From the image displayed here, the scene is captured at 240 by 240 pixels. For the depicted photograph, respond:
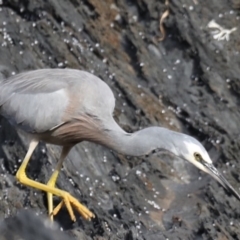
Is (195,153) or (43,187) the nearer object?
(195,153)

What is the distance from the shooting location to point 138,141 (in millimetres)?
6504

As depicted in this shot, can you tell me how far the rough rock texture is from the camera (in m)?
7.00

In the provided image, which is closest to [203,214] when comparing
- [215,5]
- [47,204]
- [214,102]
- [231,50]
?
[47,204]

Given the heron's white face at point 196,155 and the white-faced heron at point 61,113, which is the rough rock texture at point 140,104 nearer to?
the white-faced heron at point 61,113

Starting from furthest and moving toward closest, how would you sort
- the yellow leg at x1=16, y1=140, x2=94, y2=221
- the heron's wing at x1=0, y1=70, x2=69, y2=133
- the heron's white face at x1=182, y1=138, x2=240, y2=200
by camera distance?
1. the heron's wing at x1=0, y1=70, x2=69, y2=133
2. the yellow leg at x1=16, y1=140, x2=94, y2=221
3. the heron's white face at x1=182, y1=138, x2=240, y2=200

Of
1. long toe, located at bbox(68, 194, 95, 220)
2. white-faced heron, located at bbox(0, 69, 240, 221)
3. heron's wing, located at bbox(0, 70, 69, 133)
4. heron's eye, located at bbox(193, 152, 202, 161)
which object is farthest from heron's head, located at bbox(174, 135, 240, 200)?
heron's wing, located at bbox(0, 70, 69, 133)

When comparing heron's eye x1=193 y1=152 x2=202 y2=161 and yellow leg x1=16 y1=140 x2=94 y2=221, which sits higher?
heron's eye x1=193 y1=152 x2=202 y2=161

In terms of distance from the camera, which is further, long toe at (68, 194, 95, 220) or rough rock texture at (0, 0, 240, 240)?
rough rock texture at (0, 0, 240, 240)

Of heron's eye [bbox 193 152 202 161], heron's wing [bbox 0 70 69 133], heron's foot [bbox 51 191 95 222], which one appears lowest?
heron's foot [bbox 51 191 95 222]

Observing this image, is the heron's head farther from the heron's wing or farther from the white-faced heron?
the heron's wing

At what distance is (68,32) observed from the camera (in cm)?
→ 892

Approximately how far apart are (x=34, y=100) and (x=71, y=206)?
92cm

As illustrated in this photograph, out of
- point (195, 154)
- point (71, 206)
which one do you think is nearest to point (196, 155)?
point (195, 154)

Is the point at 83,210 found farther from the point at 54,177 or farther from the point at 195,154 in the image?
the point at 195,154
